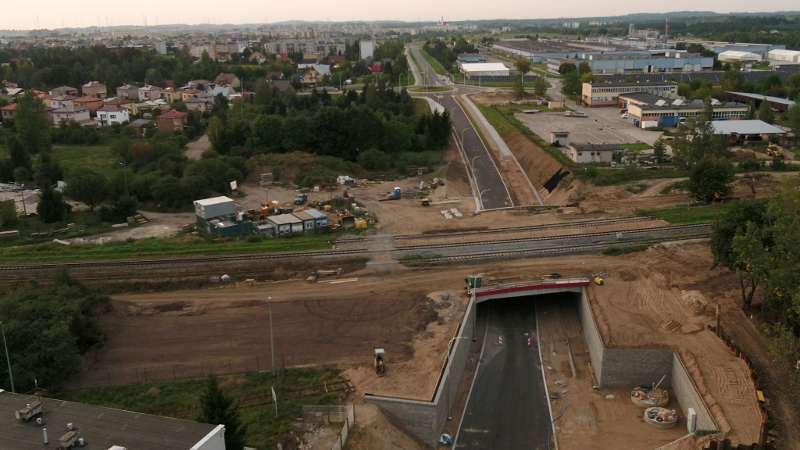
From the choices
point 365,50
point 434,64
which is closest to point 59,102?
point 434,64

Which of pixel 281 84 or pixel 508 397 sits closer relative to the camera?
pixel 508 397

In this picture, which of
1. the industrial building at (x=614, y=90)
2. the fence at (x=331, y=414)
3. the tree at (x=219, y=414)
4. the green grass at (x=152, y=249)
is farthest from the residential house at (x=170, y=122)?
the tree at (x=219, y=414)

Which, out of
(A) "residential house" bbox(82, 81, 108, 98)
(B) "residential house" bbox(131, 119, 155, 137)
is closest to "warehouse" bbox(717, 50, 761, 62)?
(B) "residential house" bbox(131, 119, 155, 137)

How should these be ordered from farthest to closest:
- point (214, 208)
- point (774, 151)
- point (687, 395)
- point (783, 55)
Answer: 1. point (783, 55)
2. point (774, 151)
3. point (214, 208)
4. point (687, 395)

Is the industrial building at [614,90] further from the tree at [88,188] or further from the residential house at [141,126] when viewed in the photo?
the tree at [88,188]

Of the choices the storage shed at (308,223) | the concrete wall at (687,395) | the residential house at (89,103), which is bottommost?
the concrete wall at (687,395)

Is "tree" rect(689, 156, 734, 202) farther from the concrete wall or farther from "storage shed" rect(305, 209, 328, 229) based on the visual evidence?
"storage shed" rect(305, 209, 328, 229)

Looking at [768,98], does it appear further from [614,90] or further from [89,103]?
[89,103]
